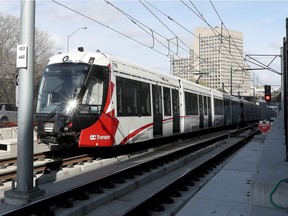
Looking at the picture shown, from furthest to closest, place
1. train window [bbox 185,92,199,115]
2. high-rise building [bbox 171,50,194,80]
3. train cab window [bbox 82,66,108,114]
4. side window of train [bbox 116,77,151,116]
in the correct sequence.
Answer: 1. high-rise building [bbox 171,50,194,80]
2. train window [bbox 185,92,199,115]
3. side window of train [bbox 116,77,151,116]
4. train cab window [bbox 82,66,108,114]

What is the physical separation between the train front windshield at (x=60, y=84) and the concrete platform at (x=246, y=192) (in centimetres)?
464

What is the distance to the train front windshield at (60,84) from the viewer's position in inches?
429

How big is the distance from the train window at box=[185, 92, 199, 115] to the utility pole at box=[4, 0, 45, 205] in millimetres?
13012

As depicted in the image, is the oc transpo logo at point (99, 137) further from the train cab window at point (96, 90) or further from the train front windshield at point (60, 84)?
the train front windshield at point (60, 84)

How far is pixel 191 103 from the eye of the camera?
20281 millimetres

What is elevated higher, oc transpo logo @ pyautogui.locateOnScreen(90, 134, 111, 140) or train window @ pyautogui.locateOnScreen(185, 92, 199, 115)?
train window @ pyautogui.locateOnScreen(185, 92, 199, 115)

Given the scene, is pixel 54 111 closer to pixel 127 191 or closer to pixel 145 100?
pixel 127 191

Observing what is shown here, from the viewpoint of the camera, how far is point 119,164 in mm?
11375

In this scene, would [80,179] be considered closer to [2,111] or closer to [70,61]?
[70,61]

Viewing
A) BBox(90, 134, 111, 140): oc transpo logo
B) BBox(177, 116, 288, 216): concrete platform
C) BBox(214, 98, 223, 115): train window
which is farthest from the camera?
BBox(214, 98, 223, 115): train window

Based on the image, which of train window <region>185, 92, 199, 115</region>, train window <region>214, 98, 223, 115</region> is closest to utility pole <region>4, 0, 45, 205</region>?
train window <region>185, 92, 199, 115</region>

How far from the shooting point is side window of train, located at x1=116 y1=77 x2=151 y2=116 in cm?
1206

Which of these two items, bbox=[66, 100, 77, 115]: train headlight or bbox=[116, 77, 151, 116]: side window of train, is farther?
bbox=[116, 77, 151, 116]: side window of train

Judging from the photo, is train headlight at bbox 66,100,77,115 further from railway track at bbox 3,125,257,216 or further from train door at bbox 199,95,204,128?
train door at bbox 199,95,204,128
